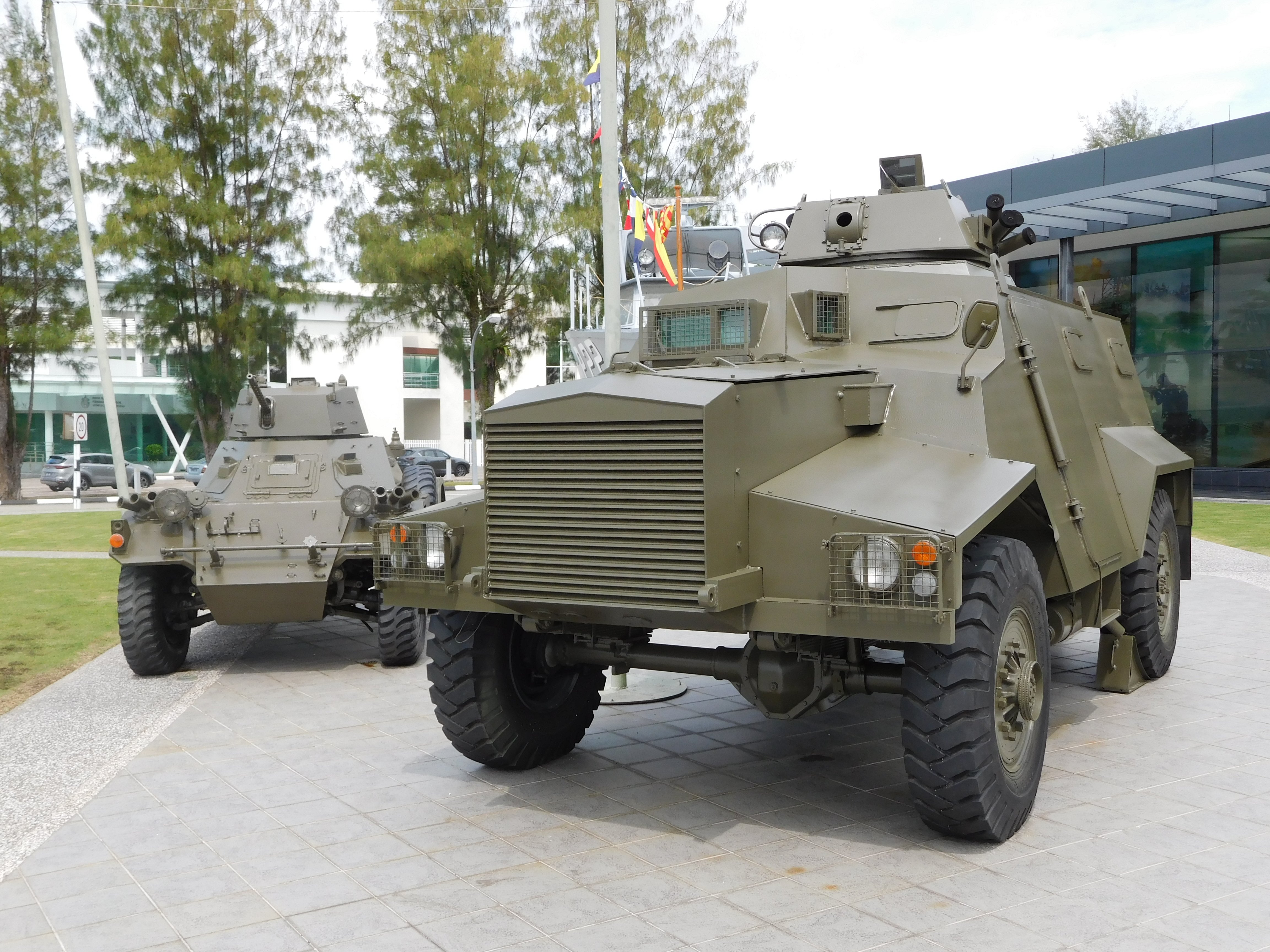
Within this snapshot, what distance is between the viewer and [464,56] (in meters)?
27.1

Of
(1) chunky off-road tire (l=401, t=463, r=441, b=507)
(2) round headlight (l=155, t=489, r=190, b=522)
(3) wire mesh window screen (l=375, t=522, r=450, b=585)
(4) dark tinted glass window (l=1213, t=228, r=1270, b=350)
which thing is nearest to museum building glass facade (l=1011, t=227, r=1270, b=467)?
(4) dark tinted glass window (l=1213, t=228, r=1270, b=350)

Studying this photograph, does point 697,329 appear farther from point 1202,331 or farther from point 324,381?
point 324,381

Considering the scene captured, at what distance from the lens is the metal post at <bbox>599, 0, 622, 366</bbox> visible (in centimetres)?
800

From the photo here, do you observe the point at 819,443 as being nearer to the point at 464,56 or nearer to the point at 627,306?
the point at 627,306

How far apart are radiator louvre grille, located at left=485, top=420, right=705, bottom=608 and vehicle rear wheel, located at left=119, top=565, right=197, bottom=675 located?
4.69 metres

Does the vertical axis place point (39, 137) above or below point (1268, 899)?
above

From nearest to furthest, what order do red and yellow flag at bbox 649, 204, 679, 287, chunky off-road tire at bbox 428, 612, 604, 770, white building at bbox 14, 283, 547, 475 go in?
chunky off-road tire at bbox 428, 612, 604, 770 < red and yellow flag at bbox 649, 204, 679, 287 < white building at bbox 14, 283, 547, 475

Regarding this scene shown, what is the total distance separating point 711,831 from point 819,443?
1705 mm

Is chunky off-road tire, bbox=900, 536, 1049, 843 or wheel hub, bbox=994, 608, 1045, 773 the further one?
wheel hub, bbox=994, 608, 1045, 773

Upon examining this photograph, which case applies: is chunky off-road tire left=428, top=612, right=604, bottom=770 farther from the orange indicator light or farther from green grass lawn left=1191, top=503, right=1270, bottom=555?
green grass lawn left=1191, top=503, right=1270, bottom=555

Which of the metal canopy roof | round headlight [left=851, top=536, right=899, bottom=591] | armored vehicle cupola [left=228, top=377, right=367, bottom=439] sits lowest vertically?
round headlight [left=851, top=536, right=899, bottom=591]

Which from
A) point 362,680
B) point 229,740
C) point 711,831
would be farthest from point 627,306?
point 711,831

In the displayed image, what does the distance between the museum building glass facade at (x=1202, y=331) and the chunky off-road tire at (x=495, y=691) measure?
20279mm

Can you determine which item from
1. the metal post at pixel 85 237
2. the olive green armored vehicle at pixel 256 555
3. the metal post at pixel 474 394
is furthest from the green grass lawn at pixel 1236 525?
the metal post at pixel 474 394
